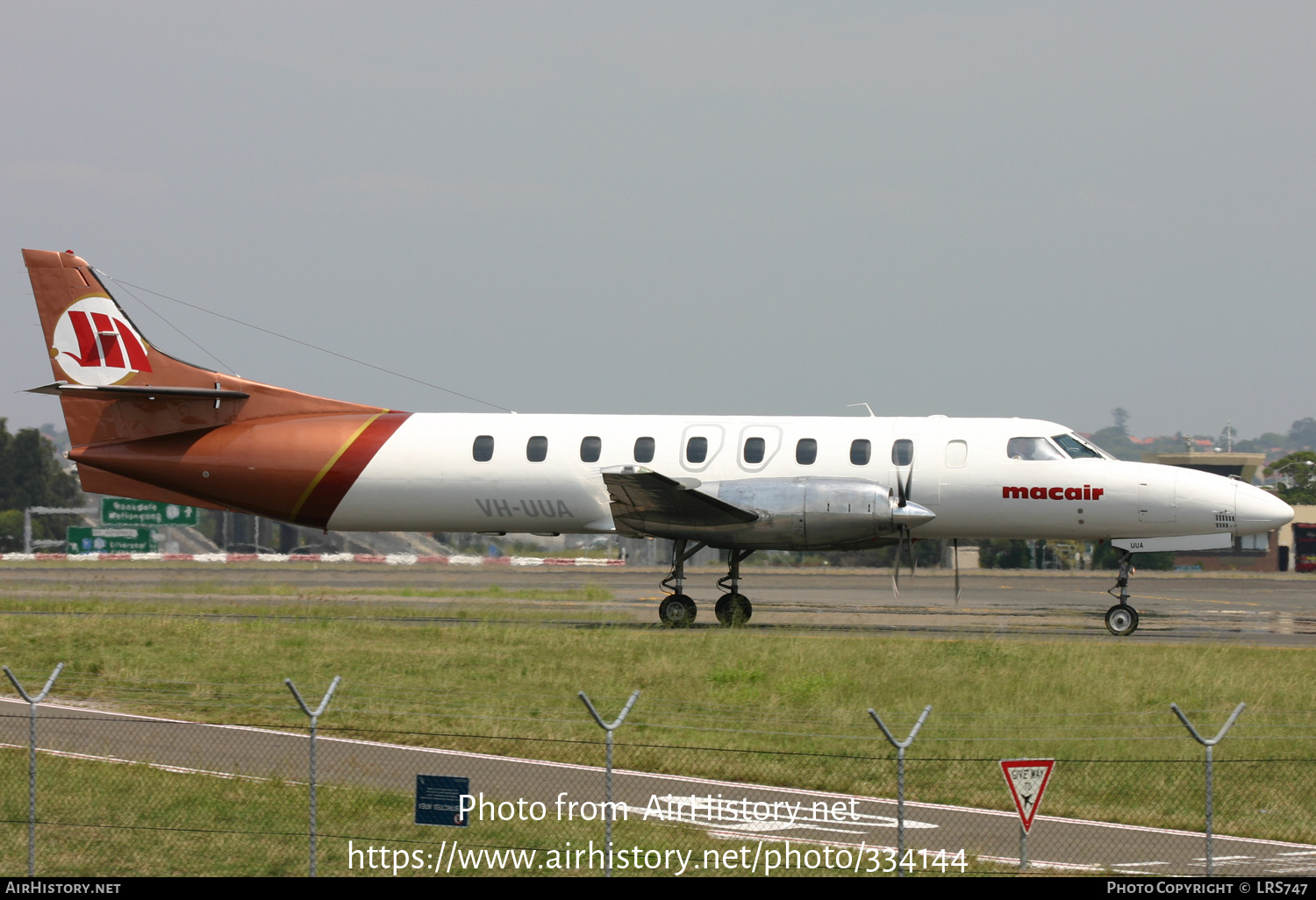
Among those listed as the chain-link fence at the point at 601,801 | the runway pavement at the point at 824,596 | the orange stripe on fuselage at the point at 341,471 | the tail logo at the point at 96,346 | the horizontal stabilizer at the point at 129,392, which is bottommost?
the chain-link fence at the point at 601,801

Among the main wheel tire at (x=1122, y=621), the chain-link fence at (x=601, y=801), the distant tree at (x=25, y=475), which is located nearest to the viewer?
the chain-link fence at (x=601, y=801)

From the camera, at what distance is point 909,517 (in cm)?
2228

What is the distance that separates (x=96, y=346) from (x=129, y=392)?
1.87 metres

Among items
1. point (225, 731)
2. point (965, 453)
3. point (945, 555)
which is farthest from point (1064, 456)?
point (945, 555)

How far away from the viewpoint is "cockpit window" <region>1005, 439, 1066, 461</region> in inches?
939

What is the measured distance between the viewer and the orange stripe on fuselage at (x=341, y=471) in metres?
24.8

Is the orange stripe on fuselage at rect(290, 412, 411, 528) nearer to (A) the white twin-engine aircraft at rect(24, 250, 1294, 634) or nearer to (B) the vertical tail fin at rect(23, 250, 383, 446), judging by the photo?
(A) the white twin-engine aircraft at rect(24, 250, 1294, 634)

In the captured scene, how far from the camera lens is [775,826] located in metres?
11.4

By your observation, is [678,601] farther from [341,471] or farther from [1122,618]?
[1122,618]

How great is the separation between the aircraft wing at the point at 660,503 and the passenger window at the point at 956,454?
4.25m

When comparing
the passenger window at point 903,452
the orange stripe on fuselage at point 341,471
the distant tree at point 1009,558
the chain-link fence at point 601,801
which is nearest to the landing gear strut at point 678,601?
the passenger window at point 903,452

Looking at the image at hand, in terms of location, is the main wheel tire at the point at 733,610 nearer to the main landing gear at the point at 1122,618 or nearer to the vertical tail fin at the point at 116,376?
the main landing gear at the point at 1122,618

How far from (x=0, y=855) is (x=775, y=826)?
670 cm

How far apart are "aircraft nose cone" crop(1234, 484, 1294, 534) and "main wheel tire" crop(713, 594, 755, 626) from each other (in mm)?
9558
